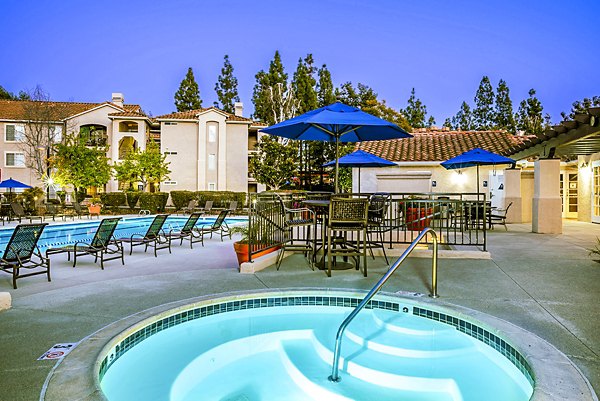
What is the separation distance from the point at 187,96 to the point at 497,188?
134 feet

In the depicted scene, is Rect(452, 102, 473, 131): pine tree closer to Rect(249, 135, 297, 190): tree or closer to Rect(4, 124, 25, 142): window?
Rect(249, 135, 297, 190): tree

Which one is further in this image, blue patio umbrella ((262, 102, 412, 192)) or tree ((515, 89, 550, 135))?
tree ((515, 89, 550, 135))

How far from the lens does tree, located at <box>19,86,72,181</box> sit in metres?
31.7

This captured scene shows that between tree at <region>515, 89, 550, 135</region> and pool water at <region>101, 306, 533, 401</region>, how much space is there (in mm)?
50618

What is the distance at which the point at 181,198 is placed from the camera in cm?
2931

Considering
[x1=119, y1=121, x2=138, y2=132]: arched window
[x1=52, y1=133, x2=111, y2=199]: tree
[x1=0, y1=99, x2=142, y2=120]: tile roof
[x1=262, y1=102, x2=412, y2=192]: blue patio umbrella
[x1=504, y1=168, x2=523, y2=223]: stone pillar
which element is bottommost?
[x1=504, y1=168, x2=523, y2=223]: stone pillar

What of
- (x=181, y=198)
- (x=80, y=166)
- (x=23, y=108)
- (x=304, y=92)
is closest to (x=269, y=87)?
(x=304, y=92)

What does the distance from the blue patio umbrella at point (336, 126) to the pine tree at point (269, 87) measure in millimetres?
27684

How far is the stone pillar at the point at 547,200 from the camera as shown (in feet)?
41.1

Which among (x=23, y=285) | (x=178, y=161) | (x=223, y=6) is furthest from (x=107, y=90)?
(x=23, y=285)

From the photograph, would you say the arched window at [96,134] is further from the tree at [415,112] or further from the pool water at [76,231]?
the tree at [415,112]

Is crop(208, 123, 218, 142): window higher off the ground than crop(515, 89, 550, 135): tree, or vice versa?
crop(515, 89, 550, 135): tree

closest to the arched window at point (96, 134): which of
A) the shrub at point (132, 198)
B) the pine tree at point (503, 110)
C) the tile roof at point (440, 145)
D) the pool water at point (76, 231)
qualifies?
the shrub at point (132, 198)

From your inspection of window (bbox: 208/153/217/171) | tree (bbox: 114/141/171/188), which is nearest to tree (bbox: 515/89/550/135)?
window (bbox: 208/153/217/171)
